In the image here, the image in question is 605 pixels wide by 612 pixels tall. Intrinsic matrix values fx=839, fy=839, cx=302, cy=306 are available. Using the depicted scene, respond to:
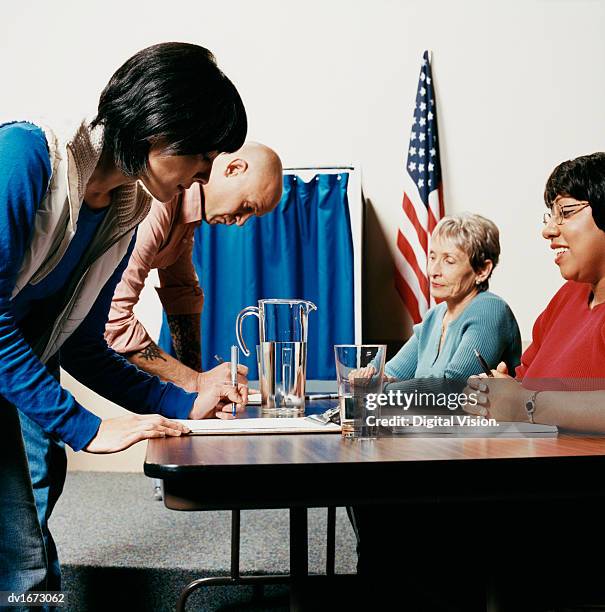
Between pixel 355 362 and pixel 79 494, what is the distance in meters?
2.89

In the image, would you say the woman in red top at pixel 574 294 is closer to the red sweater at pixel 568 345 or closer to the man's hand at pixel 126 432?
the red sweater at pixel 568 345

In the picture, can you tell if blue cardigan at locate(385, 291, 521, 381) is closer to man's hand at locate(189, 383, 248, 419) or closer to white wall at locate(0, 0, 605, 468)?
man's hand at locate(189, 383, 248, 419)

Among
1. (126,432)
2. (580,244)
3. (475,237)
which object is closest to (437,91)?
(475,237)

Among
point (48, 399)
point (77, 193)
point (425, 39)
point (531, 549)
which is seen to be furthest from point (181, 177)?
point (425, 39)

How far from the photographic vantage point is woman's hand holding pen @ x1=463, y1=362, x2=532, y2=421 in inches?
45.7

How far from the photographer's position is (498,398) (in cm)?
118

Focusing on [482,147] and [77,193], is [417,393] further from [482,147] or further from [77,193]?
[482,147]

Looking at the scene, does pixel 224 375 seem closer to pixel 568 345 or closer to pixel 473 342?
pixel 568 345

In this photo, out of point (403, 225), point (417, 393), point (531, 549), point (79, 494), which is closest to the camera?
point (531, 549)

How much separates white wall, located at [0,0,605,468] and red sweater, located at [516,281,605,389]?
2528 millimetres

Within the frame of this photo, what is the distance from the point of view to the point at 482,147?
436 centimetres

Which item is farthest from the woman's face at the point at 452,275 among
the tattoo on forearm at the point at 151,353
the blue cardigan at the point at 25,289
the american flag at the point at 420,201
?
the american flag at the point at 420,201

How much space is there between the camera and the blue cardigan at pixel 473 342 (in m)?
2.04

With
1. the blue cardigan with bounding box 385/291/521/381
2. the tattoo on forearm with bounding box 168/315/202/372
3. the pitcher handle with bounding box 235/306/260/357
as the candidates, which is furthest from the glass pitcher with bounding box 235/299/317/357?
the tattoo on forearm with bounding box 168/315/202/372
